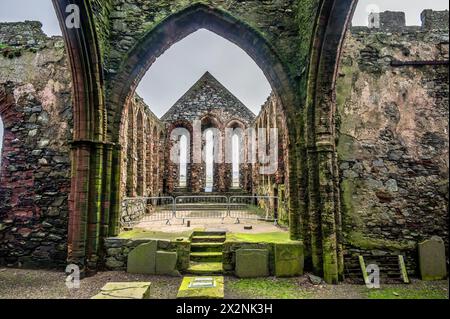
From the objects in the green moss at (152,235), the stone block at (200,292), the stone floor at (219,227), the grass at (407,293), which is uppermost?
the green moss at (152,235)

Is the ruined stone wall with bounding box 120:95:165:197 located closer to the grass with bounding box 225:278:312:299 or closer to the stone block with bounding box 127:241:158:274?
the stone block with bounding box 127:241:158:274

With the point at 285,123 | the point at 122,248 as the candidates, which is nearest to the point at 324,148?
the point at 285,123

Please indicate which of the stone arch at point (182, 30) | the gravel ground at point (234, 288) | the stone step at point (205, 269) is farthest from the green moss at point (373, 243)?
the stone arch at point (182, 30)

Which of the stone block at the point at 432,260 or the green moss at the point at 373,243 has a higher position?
the green moss at the point at 373,243

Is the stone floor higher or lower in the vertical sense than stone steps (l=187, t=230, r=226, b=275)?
higher

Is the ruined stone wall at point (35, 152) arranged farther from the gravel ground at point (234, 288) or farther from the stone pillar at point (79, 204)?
the gravel ground at point (234, 288)

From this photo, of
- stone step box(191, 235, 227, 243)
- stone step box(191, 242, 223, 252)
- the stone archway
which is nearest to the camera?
Result: the stone archway

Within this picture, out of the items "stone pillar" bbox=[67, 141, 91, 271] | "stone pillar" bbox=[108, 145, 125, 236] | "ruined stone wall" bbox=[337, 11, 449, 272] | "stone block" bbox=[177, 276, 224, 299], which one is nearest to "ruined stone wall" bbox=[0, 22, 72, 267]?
"stone pillar" bbox=[67, 141, 91, 271]

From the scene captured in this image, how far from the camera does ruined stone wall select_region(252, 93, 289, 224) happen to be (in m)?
8.09

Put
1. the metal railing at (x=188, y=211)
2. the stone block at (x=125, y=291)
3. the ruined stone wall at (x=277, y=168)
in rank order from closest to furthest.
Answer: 1. the stone block at (x=125, y=291)
2. the ruined stone wall at (x=277, y=168)
3. the metal railing at (x=188, y=211)

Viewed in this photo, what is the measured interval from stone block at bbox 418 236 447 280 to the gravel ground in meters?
0.17

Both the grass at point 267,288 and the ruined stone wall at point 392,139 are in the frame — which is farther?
the ruined stone wall at point 392,139

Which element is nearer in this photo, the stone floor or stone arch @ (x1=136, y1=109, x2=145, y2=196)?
the stone floor

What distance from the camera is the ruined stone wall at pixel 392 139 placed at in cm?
541
